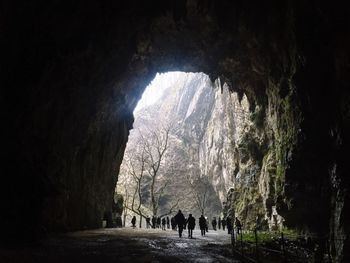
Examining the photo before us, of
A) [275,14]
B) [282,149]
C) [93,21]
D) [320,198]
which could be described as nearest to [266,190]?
[282,149]

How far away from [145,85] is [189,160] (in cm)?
4364

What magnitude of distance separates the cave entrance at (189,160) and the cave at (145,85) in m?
23.7

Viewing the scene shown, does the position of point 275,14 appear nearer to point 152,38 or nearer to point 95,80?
point 152,38

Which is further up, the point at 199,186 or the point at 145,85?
the point at 145,85

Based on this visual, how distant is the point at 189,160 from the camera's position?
7388 cm

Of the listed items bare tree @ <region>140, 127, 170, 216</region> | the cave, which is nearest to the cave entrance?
bare tree @ <region>140, 127, 170, 216</region>

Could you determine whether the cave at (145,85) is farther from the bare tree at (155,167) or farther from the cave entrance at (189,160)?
the cave entrance at (189,160)

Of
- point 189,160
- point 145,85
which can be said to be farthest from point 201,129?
point 145,85

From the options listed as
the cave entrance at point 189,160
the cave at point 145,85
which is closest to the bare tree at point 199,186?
the cave entrance at point 189,160

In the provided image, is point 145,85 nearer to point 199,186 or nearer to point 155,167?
point 199,186

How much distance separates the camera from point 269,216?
26047 mm

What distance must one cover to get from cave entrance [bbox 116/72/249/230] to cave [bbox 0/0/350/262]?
23.7m

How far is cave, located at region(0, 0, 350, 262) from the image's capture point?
15.1 metres

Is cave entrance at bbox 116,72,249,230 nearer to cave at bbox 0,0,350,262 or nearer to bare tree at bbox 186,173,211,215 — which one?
bare tree at bbox 186,173,211,215
